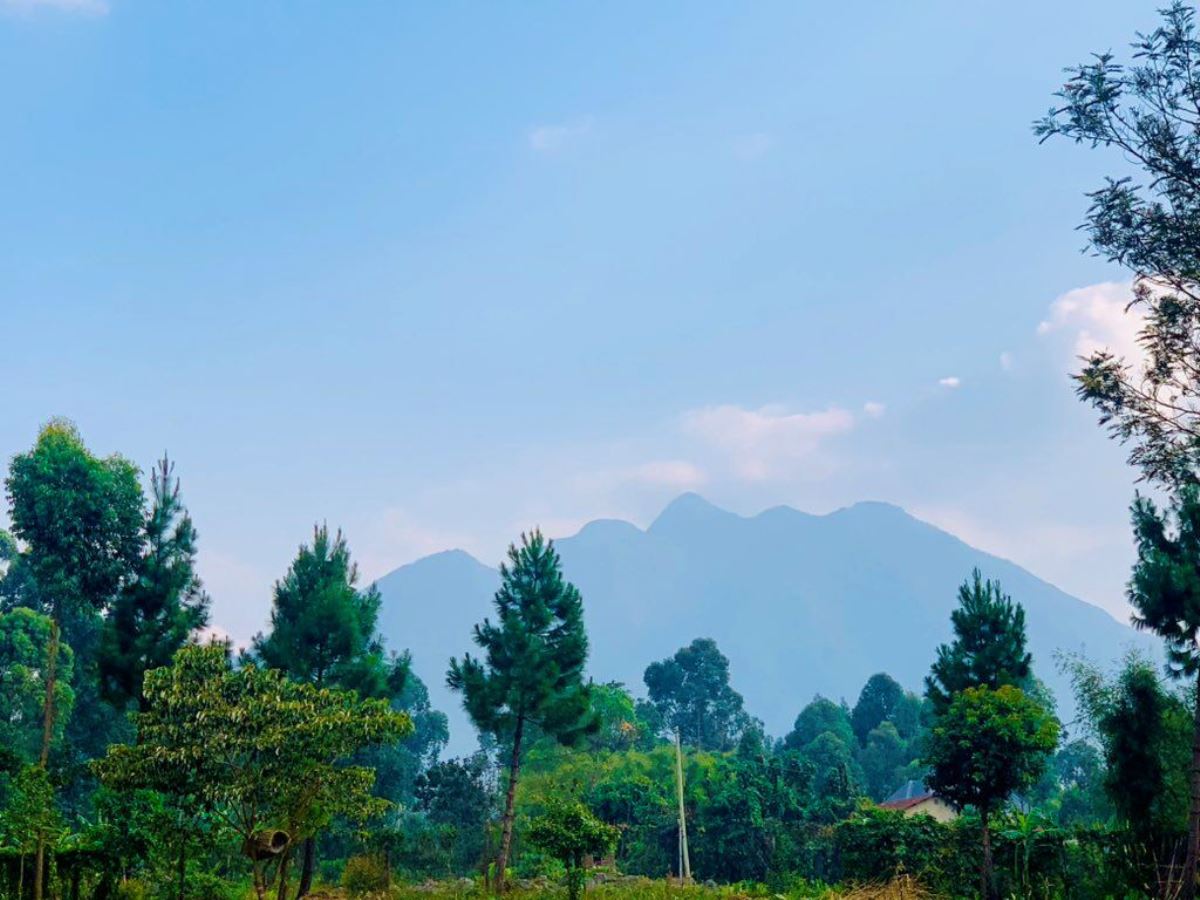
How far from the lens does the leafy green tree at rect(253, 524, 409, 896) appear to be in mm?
24500

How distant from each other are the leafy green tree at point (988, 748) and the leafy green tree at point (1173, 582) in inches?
115

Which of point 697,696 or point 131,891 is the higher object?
point 697,696

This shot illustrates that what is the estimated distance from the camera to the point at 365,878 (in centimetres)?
2477

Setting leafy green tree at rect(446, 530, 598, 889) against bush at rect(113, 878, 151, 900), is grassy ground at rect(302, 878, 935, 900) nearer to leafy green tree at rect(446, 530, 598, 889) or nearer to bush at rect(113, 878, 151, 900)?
leafy green tree at rect(446, 530, 598, 889)

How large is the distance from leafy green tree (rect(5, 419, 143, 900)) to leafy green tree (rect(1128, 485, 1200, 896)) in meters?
25.6

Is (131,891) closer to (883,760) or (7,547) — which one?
(7,547)

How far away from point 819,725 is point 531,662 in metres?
49.7

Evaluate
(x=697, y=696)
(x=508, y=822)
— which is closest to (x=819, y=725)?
(x=697, y=696)

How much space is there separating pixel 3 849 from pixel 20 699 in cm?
2222

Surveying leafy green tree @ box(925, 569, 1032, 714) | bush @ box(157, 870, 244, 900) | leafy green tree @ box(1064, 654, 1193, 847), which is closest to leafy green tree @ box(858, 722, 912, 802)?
leafy green tree @ box(925, 569, 1032, 714)

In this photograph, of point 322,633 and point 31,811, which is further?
point 322,633

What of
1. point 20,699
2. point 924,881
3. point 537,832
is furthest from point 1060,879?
point 20,699

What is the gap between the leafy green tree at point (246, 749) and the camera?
15898 millimetres

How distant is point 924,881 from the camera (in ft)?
75.0
